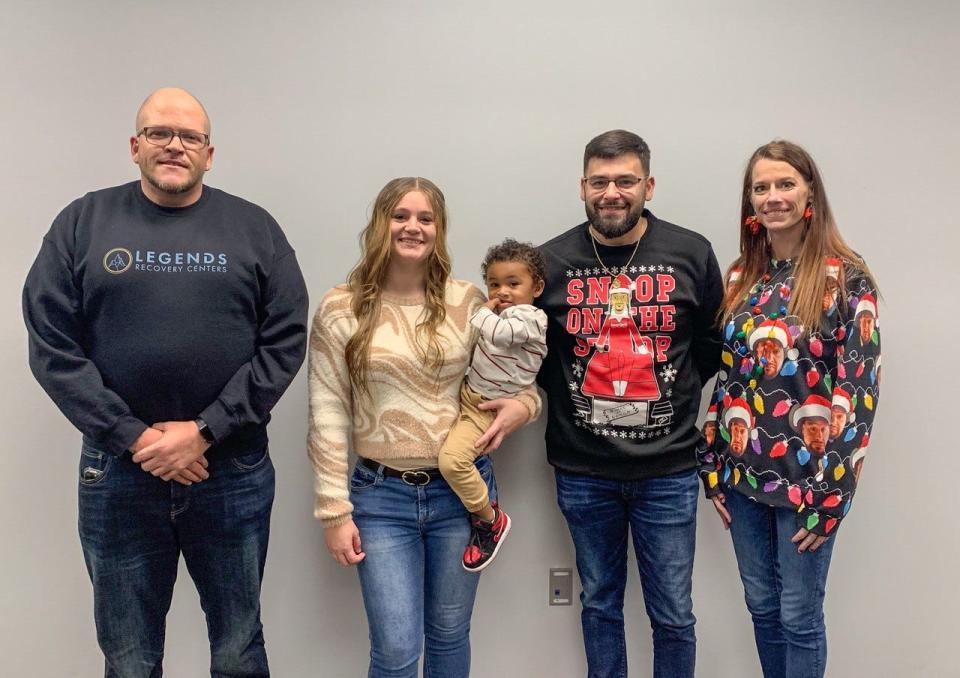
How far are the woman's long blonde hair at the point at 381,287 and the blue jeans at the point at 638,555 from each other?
61 cm

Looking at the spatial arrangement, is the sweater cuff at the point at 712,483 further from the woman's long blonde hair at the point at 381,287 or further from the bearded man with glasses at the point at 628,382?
the woman's long blonde hair at the point at 381,287

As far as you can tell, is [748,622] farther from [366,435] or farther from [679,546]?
[366,435]

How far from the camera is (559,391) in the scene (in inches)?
71.8

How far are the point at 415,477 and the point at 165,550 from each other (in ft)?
2.15

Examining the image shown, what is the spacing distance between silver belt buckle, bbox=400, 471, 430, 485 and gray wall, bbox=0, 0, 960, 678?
0.57 metres

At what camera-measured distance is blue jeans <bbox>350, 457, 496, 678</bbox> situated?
1550 mm

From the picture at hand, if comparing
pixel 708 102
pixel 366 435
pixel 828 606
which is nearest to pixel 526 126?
pixel 708 102

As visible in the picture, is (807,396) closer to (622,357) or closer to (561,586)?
(622,357)

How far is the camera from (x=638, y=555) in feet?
6.00

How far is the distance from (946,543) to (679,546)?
1179mm

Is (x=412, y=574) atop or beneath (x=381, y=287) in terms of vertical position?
beneath

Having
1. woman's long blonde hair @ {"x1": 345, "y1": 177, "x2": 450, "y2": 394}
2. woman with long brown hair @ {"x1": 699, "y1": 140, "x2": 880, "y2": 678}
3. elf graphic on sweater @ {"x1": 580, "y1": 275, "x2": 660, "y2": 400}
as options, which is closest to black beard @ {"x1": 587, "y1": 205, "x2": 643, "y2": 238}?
elf graphic on sweater @ {"x1": 580, "y1": 275, "x2": 660, "y2": 400}

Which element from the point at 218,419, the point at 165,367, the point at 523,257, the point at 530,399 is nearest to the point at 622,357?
the point at 530,399

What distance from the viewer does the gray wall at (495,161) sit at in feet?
6.44
